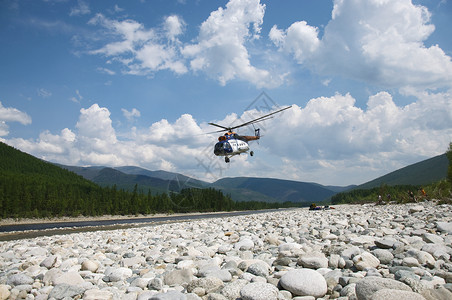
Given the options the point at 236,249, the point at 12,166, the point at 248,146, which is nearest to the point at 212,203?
the point at 248,146

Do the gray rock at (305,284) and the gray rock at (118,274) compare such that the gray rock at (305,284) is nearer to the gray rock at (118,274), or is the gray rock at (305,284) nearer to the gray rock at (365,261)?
the gray rock at (365,261)

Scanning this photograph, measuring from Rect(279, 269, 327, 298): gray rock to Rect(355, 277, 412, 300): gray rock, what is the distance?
1.79 ft

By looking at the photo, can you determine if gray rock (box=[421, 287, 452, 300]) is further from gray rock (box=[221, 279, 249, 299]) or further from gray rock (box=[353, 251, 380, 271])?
gray rock (box=[221, 279, 249, 299])

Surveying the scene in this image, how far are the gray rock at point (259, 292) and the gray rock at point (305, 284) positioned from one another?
36 cm

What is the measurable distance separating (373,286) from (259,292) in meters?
1.42

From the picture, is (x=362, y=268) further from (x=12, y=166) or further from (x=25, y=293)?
(x=12, y=166)

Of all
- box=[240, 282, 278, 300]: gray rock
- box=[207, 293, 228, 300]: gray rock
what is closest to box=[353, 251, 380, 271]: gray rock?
box=[240, 282, 278, 300]: gray rock

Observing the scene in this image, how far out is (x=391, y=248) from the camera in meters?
5.91

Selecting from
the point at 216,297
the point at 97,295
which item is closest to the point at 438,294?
the point at 216,297

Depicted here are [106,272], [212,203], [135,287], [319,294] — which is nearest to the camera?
[319,294]

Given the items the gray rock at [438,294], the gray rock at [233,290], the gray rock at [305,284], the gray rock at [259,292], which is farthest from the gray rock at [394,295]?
the gray rock at [233,290]

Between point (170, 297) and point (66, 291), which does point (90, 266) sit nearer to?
point (66, 291)

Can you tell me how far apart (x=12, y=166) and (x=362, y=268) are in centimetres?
21974

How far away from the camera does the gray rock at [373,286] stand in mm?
3240
